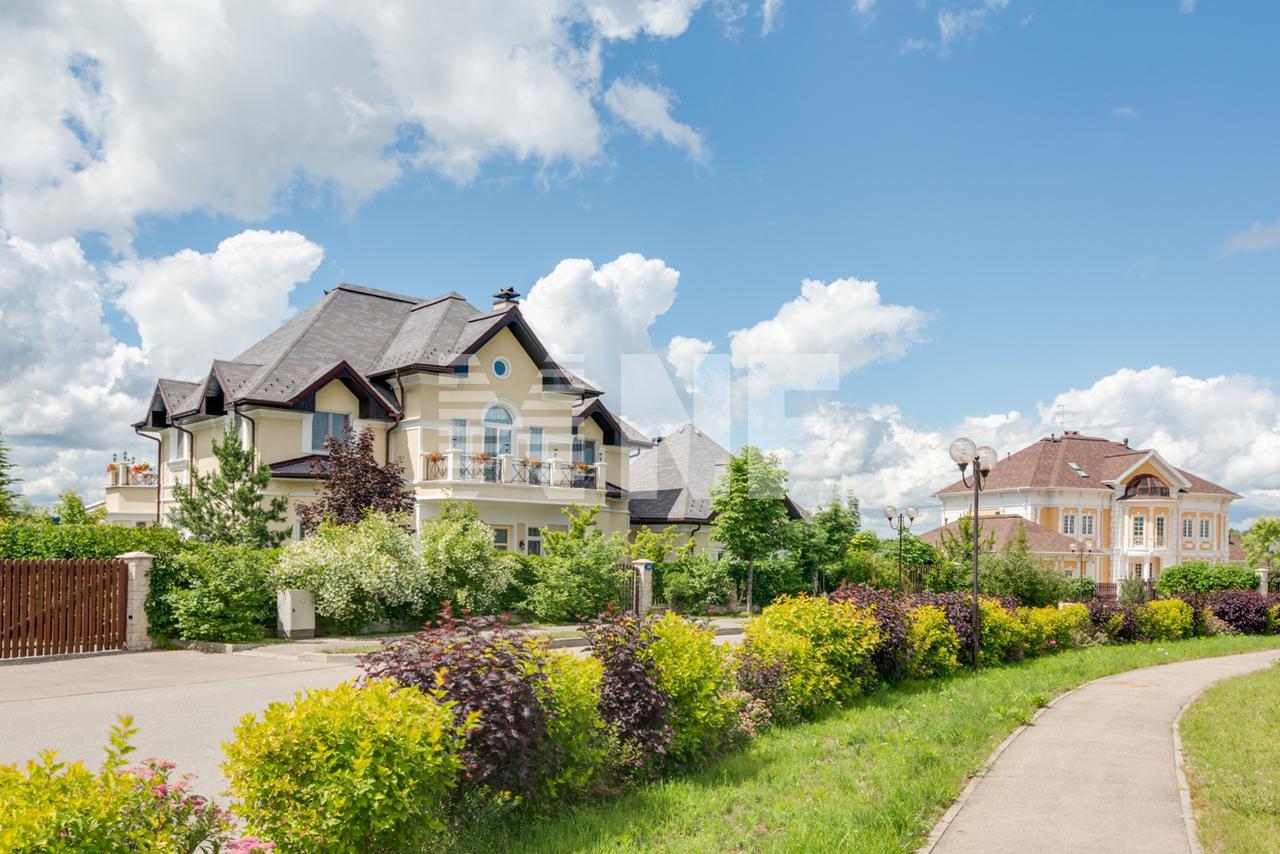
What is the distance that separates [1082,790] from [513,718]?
5.19m

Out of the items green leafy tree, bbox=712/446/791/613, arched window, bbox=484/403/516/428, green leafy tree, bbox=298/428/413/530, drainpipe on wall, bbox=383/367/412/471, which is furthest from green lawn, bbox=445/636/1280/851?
drainpipe on wall, bbox=383/367/412/471

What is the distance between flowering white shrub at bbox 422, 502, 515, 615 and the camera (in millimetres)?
20891

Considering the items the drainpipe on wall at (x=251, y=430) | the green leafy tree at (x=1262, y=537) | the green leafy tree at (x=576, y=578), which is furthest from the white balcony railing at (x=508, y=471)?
the green leafy tree at (x=1262, y=537)

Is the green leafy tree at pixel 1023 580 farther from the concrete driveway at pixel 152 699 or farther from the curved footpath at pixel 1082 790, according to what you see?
the concrete driveway at pixel 152 699

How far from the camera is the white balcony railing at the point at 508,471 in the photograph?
27594mm

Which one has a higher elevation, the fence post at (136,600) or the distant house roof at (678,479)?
the distant house roof at (678,479)

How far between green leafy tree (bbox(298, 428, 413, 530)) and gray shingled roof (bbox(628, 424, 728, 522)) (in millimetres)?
14191

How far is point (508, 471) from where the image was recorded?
1147 inches

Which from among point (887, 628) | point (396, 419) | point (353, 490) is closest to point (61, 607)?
point (353, 490)

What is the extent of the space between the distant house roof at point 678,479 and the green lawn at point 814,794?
2319 cm

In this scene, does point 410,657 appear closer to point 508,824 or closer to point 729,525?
point 508,824

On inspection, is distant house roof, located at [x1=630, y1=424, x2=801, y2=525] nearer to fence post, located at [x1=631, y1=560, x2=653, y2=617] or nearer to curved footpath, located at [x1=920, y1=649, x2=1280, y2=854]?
fence post, located at [x1=631, y1=560, x2=653, y2=617]

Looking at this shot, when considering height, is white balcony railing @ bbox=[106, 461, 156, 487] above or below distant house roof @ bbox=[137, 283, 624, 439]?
below

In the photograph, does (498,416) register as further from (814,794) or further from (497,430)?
(814,794)
